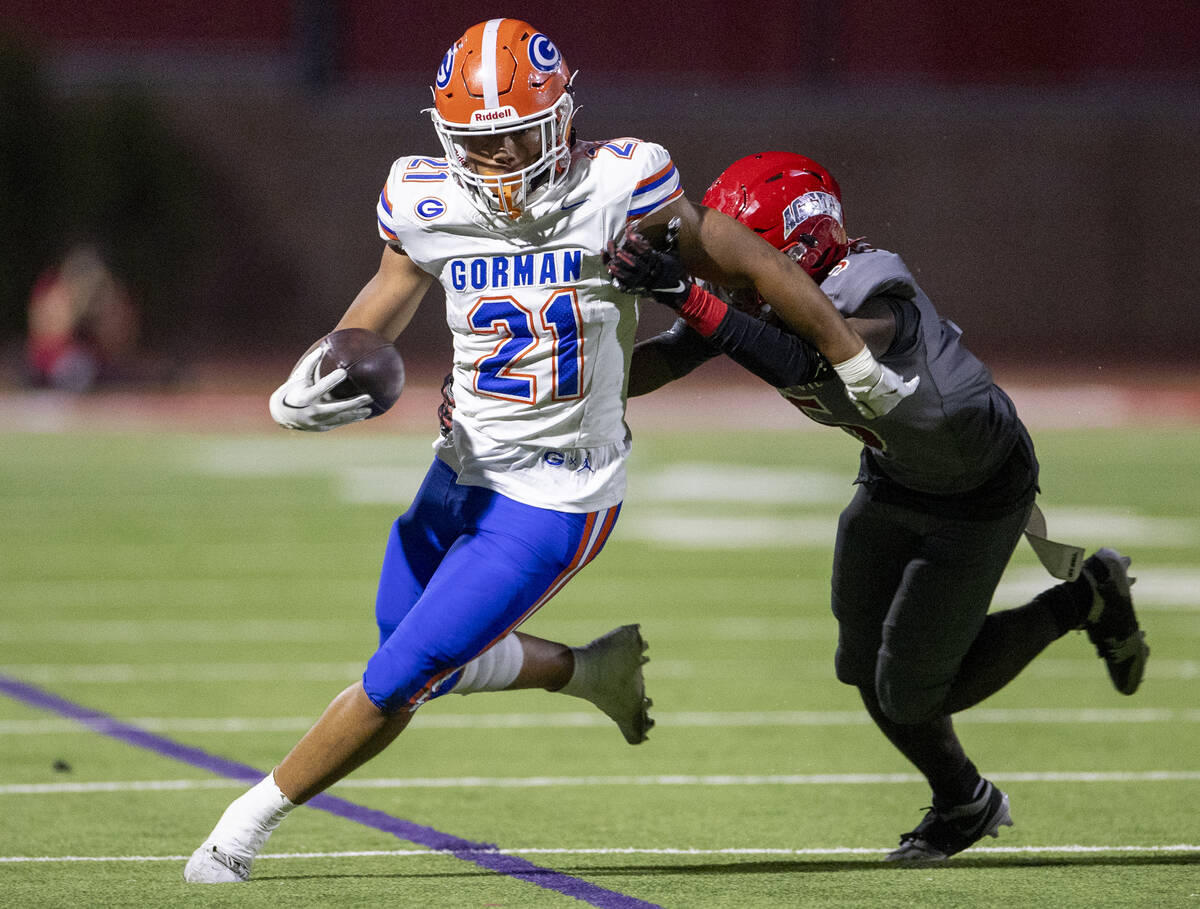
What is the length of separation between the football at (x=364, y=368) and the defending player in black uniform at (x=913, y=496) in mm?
720

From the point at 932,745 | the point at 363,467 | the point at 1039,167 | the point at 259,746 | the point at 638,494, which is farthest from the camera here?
the point at 1039,167

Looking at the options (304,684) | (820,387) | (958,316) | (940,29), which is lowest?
(958,316)

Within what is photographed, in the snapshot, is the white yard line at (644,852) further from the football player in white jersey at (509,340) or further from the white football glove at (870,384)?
the white football glove at (870,384)

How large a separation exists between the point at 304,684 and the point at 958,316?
19.2 meters

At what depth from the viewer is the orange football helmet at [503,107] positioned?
3.71m

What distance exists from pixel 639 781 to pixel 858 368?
6.52 feet

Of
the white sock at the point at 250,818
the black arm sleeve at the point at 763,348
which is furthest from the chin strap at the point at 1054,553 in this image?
the white sock at the point at 250,818

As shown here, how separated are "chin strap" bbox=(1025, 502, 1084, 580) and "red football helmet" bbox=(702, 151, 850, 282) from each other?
0.92 meters

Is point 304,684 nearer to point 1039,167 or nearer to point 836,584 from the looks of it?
point 836,584

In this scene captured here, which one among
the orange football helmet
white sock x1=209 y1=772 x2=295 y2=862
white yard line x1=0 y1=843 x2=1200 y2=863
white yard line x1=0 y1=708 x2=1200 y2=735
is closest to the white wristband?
the orange football helmet

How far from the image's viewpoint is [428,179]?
3893 mm

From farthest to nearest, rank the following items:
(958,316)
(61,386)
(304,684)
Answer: (958,316) < (61,386) < (304,684)

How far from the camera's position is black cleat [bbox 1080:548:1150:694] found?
458cm

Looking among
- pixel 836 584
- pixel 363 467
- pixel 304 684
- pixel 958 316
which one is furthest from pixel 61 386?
pixel 836 584
